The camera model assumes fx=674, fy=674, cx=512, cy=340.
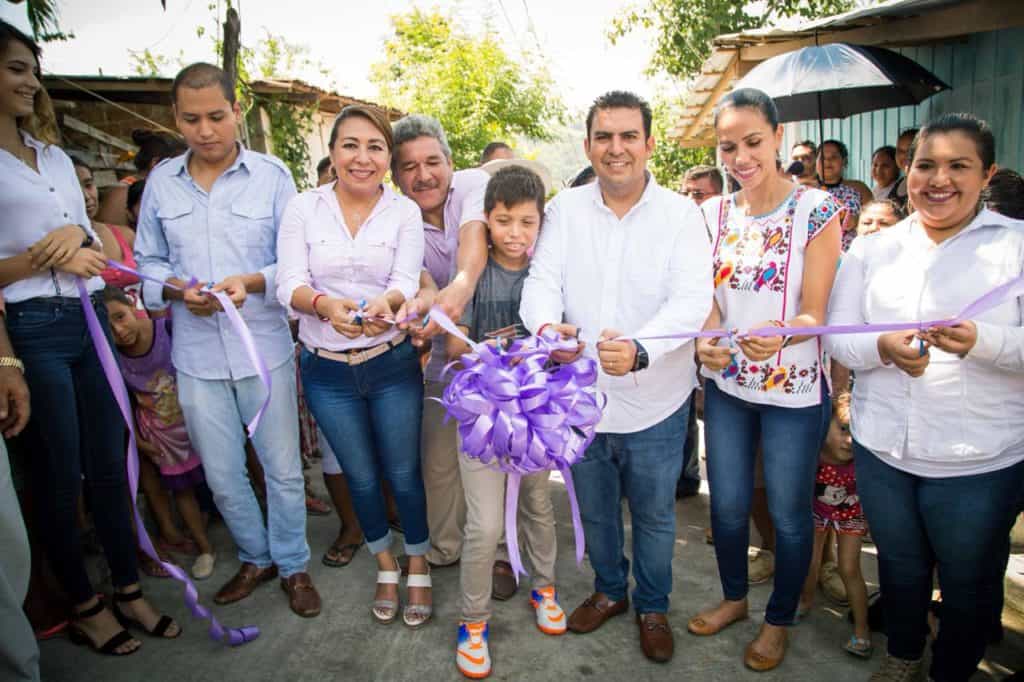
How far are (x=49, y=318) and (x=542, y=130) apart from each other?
20358mm

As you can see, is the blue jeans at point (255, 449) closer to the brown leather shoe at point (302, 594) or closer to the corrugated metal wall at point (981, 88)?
the brown leather shoe at point (302, 594)

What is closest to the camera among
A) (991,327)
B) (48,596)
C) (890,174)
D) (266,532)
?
(991,327)

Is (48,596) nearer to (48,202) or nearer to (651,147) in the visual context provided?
(48,202)

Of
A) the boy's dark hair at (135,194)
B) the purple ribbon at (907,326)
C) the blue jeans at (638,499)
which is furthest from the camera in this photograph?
the boy's dark hair at (135,194)

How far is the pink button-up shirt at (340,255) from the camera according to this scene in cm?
278

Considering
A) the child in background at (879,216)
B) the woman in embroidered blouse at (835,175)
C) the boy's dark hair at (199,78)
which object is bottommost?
the child in background at (879,216)

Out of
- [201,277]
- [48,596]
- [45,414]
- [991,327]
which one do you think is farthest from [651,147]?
[48,596]

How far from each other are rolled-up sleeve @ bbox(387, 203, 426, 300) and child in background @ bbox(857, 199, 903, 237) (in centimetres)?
197

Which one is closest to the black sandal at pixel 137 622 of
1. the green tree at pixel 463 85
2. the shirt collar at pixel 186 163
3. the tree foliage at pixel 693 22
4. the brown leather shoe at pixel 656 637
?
the shirt collar at pixel 186 163

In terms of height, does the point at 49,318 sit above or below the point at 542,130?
below

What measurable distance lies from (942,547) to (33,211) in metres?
3.38

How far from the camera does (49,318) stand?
8.24ft

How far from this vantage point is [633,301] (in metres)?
2.56

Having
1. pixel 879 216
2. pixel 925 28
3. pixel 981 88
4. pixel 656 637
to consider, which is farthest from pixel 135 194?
pixel 981 88
